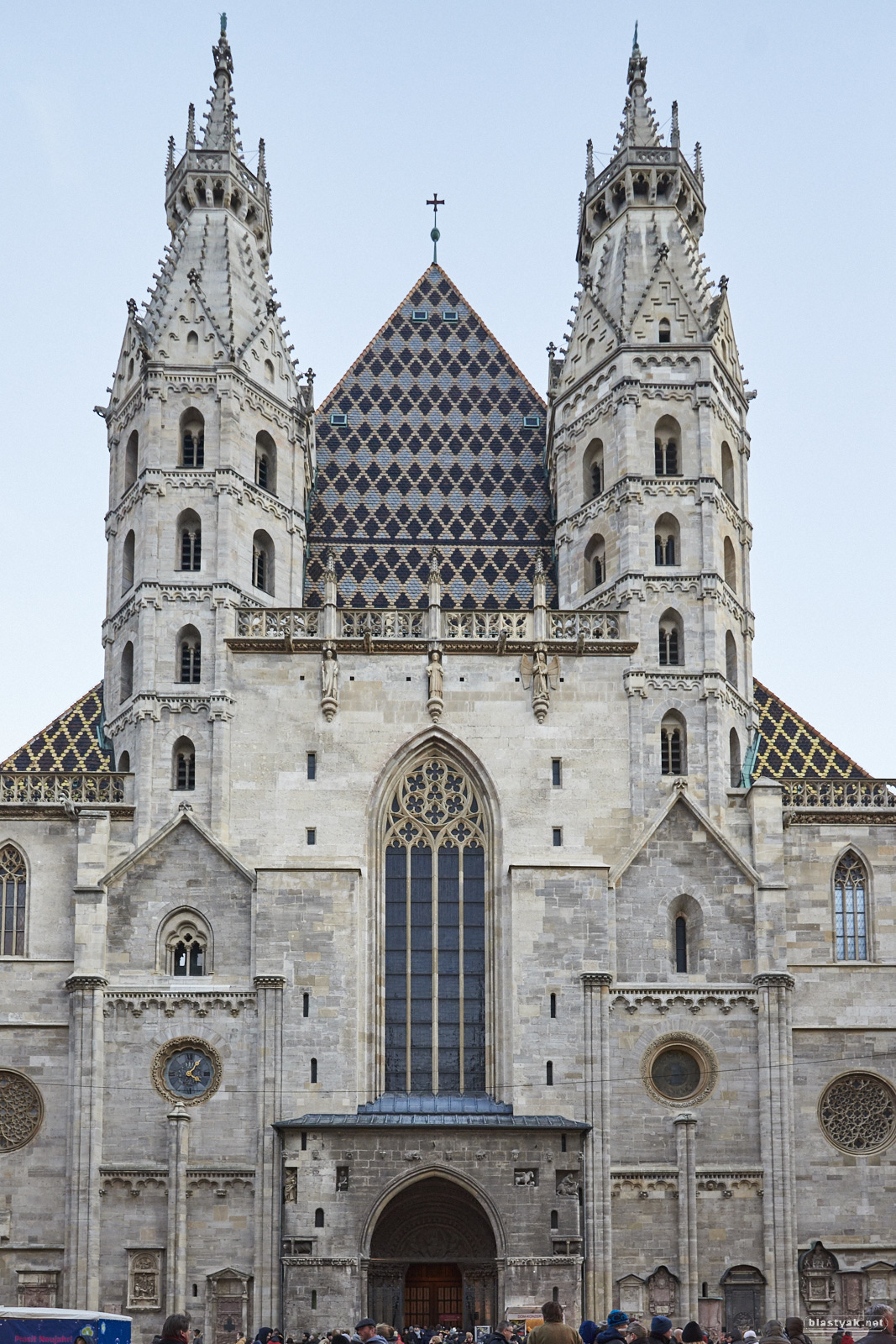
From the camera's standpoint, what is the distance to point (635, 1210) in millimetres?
34938

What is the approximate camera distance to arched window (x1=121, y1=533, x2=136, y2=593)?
131 feet

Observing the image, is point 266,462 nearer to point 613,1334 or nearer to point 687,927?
point 687,927

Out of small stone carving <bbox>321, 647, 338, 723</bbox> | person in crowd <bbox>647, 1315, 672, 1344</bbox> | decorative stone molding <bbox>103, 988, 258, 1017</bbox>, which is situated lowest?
person in crowd <bbox>647, 1315, 672, 1344</bbox>

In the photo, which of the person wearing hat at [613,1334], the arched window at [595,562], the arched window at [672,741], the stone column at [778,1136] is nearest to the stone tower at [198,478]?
the arched window at [595,562]

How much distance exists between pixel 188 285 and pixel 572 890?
51.0 ft

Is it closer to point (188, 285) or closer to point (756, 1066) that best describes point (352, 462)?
point (188, 285)

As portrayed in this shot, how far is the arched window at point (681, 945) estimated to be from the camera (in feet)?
121

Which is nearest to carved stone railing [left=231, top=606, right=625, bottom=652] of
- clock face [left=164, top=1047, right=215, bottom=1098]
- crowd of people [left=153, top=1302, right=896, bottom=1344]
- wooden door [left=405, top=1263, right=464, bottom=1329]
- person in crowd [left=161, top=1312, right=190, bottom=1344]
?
clock face [left=164, top=1047, right=215, bottom=1098]

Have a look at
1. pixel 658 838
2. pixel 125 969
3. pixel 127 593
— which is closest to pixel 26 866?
pixel 125 969

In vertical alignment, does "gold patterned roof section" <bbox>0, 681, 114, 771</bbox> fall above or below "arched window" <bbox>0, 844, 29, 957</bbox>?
above

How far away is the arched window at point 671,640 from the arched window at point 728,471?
3.52m

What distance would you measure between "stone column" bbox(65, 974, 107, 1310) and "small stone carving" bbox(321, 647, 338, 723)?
266 inches

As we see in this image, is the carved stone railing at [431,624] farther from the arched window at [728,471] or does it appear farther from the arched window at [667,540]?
the arched window at [728,471]

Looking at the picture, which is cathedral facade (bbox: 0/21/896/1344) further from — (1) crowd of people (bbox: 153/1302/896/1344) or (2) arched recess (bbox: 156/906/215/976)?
(1) crowd of people (bbox: 153/1302/896/1344)
